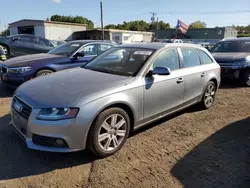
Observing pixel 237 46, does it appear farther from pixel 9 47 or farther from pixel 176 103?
pixel 9 47

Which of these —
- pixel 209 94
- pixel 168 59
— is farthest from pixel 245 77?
pixel 168 59

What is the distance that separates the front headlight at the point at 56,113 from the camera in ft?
8.64

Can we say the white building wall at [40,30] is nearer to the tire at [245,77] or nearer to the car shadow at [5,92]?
the car shadow at [5,92]

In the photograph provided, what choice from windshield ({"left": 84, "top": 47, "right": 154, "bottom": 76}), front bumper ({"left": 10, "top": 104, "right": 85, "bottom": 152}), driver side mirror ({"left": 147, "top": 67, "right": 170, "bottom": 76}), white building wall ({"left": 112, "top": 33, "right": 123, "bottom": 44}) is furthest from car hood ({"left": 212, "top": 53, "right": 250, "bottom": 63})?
white building wall ({"left": 112, "top": 33, "right": 123, "bottom": 44})

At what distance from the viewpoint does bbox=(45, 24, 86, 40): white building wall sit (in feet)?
113

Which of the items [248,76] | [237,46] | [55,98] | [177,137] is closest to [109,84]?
[55,98]

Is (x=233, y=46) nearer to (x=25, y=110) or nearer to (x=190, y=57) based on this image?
(x=190, y=57)

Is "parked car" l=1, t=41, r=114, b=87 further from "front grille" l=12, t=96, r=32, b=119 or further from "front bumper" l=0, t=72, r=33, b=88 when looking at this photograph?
"front grille" l=12, t=96, r=32, b=119

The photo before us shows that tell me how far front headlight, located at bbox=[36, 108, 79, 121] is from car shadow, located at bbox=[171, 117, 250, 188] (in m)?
1.49

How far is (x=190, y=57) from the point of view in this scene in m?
4.49

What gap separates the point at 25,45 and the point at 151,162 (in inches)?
391

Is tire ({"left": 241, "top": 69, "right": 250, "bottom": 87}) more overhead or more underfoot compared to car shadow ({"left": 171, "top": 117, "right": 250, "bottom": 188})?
more overhead

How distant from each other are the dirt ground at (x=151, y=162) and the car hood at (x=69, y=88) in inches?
33.6

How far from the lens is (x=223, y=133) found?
3955 mm
